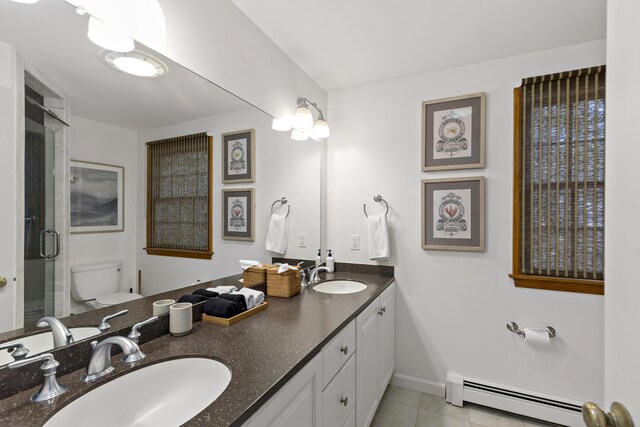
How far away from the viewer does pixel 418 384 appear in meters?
2.24

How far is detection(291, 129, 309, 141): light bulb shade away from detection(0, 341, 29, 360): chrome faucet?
67.8 inches

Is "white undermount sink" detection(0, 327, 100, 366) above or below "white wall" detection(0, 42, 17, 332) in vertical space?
below

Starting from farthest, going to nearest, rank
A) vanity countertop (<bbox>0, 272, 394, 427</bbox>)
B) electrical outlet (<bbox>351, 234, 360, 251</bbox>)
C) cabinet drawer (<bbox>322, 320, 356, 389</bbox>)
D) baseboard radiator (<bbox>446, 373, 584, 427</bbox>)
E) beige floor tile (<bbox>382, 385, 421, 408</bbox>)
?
electrical outlet (<bbox>351, 234, 360, 251</bbox>), beige floor tile (<bbox>382, 385, 421, 408</bbox>), baseboard radiator (<bbox>446, 373, 584, 427</bbox>), cabinet drawer (<bbox>322, 320, 356, 389</bbox>), vanity countertop (<bbox>0, 272, 394, 427</bbox>)

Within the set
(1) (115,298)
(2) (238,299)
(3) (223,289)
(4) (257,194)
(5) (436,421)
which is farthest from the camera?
(5) (436,421)

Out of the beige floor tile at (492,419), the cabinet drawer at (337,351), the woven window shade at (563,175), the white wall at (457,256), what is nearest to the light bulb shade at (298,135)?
the white wall at (457,256)

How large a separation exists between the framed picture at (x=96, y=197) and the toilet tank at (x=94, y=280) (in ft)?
0.40

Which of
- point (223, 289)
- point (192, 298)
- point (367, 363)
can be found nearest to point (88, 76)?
point (192, 298)

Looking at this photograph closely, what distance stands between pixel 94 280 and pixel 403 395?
214 cm

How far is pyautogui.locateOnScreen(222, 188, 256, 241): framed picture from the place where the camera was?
1.55 m

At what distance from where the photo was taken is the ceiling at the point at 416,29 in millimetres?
1533

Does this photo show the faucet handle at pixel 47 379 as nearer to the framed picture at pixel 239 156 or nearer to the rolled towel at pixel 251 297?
the rolled towel at pixel 251 297

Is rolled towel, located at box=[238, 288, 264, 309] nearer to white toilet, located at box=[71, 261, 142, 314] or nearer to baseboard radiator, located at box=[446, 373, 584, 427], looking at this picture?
white toilet, located at box=[71, 261, 142, 314]

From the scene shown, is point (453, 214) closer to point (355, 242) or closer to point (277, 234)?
point (355, 242)

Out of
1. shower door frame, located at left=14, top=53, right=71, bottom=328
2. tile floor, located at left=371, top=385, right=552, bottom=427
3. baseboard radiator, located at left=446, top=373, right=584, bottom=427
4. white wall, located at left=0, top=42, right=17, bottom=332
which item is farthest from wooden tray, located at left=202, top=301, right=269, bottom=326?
baseboard radiator, located at left=446, top=373, right=584, bottom=427
